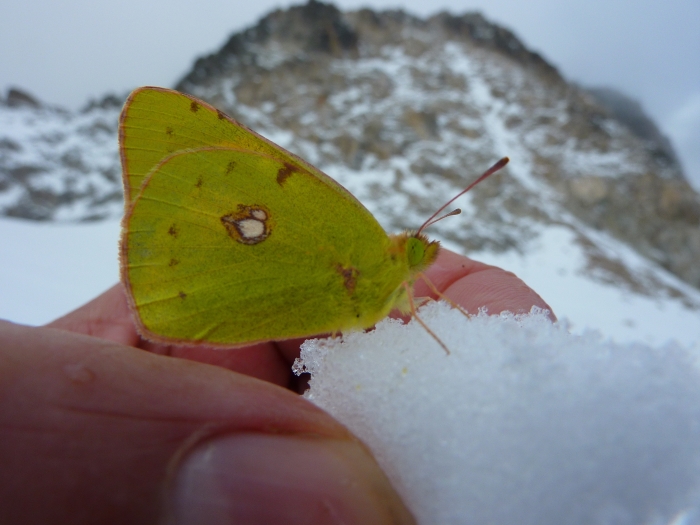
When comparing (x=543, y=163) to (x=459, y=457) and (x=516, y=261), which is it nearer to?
(x=516, y=261)

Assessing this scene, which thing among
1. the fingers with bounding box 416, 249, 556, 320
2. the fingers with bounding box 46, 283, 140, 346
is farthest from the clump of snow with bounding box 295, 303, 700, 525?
the fingers with bounding box 46, 283, 140, 346

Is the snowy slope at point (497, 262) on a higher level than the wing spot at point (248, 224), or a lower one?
lower

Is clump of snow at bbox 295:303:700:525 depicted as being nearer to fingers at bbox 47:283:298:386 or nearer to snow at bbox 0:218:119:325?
fingers at bbox 47:283:298:386

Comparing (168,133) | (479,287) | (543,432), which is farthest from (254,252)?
(479,287)

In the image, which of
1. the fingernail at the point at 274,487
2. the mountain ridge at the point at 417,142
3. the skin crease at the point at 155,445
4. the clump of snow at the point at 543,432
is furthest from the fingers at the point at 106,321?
the mountain ridge at the point at 417,142

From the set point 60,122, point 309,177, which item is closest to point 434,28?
point 60,122

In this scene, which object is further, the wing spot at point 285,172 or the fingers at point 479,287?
the fingers at point 479,287

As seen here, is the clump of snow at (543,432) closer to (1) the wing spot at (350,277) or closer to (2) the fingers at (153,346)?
(1) the wing spot at (350,277)
